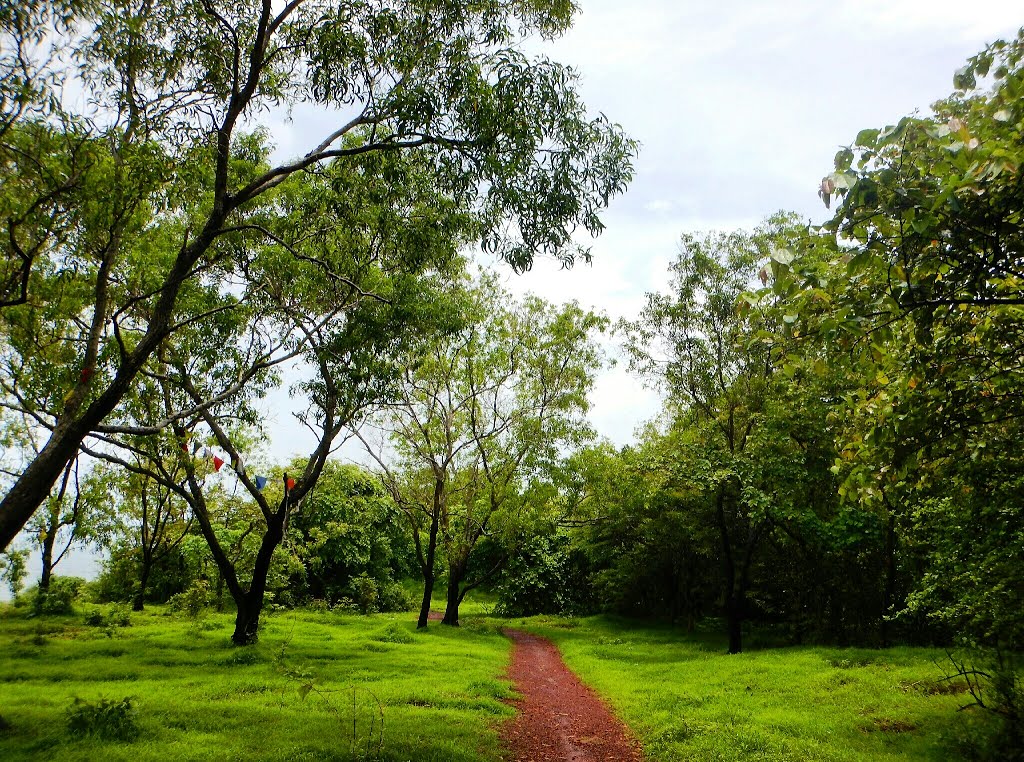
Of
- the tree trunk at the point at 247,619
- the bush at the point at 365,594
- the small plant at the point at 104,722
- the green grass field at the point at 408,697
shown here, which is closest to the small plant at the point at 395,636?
the green grass field at the point at 408,697

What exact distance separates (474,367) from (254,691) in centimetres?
1687

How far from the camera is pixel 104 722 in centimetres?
898

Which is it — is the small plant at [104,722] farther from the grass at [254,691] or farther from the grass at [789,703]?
the grass at [789,703]

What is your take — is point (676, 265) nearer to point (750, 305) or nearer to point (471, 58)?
point (471, 58)

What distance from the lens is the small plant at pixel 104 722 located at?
879cm

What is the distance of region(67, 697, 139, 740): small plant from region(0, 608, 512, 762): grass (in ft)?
0.52

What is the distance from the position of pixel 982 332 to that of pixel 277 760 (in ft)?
34.1

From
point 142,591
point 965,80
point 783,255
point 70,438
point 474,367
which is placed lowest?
point 142,591

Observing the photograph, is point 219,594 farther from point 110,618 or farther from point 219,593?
point 110,618

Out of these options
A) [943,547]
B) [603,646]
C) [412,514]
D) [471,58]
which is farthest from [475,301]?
[943,547]

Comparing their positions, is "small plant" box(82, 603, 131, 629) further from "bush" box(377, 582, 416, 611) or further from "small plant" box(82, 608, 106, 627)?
"bush" box(377, 582, 416, 611)

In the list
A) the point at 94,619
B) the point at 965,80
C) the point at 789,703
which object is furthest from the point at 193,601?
the point at 965,80

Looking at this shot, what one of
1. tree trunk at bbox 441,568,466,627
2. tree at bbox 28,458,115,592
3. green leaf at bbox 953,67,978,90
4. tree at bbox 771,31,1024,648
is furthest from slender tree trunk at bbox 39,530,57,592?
green leaf at bbox 953,67,978,90

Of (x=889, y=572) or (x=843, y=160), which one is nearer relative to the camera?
(x=843, y=160)
